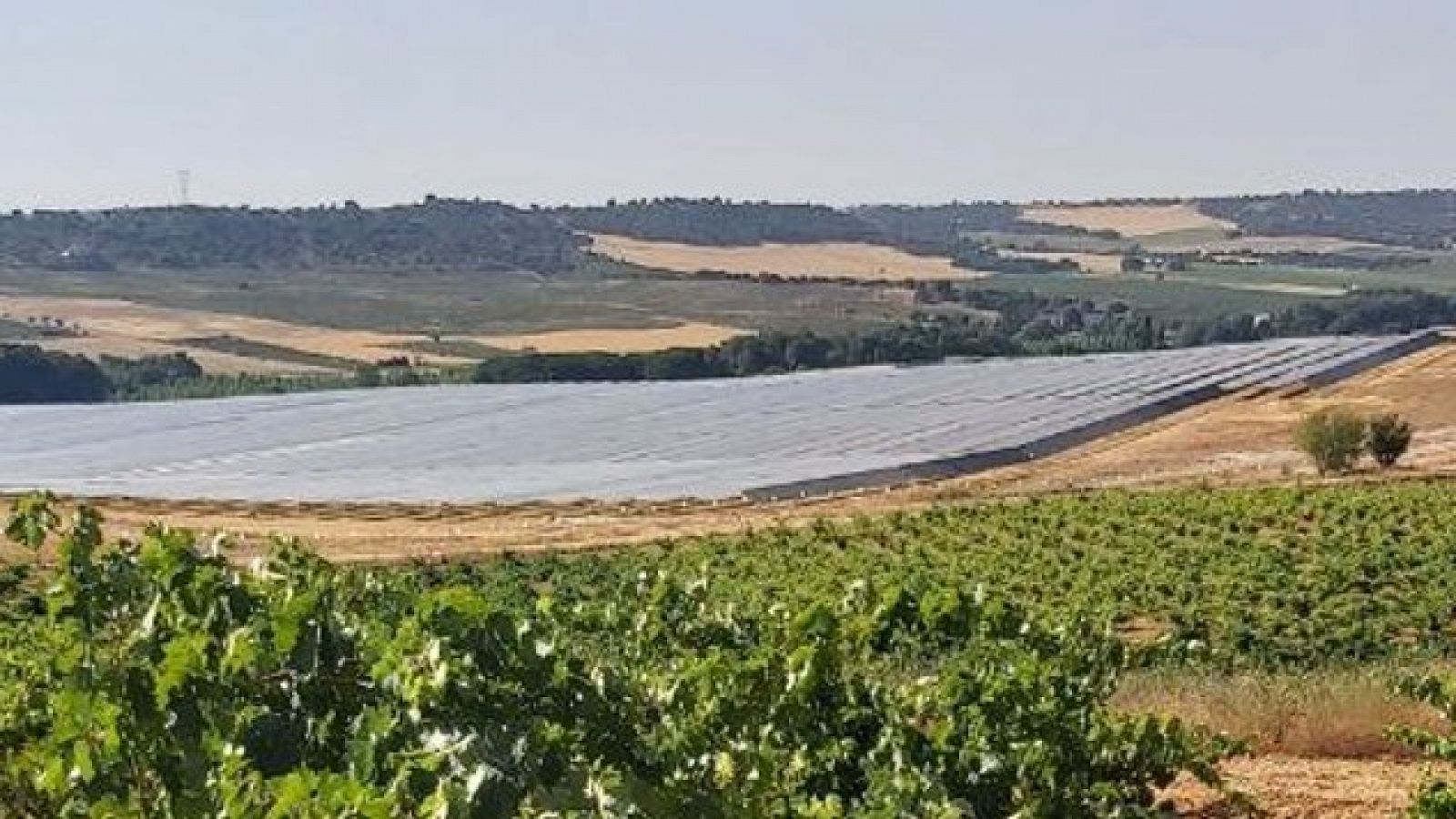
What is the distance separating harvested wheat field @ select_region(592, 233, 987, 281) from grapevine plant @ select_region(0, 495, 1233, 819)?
13168 centimetres

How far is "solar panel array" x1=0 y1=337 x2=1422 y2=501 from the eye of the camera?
5069 centimetres

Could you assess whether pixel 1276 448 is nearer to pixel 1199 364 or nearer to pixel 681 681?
pixel 1199 364

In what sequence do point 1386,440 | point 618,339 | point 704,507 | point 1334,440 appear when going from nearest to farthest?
point 704,507
point 1334,440
point 1386,440
point 618,339

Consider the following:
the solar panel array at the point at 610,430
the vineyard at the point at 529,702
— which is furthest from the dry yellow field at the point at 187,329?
the vineyard at the point at 529,702

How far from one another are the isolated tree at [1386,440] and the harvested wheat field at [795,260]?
92.0 metres

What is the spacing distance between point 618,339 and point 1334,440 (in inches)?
2188

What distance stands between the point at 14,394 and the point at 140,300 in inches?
1608

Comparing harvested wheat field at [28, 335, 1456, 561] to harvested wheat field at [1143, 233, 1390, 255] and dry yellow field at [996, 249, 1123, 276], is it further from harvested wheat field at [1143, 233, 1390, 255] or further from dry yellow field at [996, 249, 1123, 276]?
harvested wheat field at [1143, 233, 1390, 255]

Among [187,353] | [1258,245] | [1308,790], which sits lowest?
[187,353]

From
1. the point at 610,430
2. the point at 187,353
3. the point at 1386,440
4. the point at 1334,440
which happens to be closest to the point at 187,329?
the point at 187,353

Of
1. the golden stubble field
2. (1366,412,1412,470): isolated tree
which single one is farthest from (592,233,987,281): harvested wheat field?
(1366,412,1412,470): isolated tree

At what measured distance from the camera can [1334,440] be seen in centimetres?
4616

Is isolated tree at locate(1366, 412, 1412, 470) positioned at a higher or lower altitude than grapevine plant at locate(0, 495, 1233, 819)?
lower

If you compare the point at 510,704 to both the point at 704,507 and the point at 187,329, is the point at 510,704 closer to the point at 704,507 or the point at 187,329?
the point at 704,507
